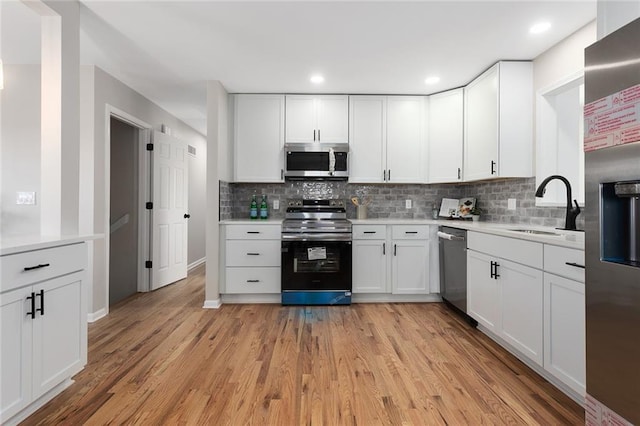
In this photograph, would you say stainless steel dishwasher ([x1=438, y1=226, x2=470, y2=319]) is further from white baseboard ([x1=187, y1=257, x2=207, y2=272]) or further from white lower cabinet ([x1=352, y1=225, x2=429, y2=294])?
white baseboard ([x1=187, y1=257, x2=207, y2=272])

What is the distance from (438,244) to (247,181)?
90.7 inches

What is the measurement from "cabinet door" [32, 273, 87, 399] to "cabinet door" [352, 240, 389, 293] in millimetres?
2494

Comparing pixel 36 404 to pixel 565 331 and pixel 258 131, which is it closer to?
pixel 565 331

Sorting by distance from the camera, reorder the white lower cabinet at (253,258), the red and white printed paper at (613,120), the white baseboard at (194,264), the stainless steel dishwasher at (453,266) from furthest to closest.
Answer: the white baseboard at (194,264) → the white lower cabinet at (253,258) → the stainless steel dishwasher at (453,266) → the red and white printed paper at (613,120)

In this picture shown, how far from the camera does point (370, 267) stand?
3719 millimetres

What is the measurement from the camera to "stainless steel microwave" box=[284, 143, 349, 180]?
391cm

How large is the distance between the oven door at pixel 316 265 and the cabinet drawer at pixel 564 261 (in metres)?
1.92

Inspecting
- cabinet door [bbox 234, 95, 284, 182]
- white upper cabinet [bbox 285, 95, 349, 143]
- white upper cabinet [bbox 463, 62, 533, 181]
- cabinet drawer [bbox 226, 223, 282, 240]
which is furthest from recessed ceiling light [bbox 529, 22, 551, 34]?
cabinet drawer [bbox 226, 223, 282, 240]

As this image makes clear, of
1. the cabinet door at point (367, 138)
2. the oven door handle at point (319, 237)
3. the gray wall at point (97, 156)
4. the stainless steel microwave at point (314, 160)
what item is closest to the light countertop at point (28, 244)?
the gray wall at point (97, 156)

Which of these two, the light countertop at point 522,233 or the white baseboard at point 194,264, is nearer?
the light countertop at point 522,233

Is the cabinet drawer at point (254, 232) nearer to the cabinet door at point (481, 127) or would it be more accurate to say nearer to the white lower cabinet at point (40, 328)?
the white lower cabinet at point (40, 328)

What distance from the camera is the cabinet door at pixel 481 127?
125 inches

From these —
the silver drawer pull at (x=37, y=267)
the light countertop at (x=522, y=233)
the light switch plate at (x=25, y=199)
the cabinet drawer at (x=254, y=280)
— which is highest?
the light switch plate at (x=25, y=199)

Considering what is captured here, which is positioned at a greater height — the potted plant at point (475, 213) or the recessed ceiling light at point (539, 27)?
the recessed ceiling light at point (539, 27)
